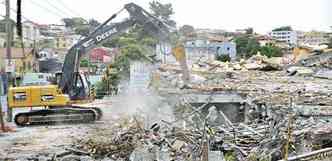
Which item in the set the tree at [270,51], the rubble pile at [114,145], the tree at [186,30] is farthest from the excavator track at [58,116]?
the tree at [270,51]

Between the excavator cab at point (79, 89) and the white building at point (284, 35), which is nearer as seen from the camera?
the excavator cab at point (79, 89)

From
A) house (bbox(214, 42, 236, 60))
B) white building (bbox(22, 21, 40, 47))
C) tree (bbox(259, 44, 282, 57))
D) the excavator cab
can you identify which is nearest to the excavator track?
the excavator cab

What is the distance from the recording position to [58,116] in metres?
15.7

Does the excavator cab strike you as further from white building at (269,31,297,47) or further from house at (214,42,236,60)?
white building at (269,31,297,47)

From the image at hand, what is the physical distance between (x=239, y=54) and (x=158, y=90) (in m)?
32.9

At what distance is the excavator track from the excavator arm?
83 centimetres

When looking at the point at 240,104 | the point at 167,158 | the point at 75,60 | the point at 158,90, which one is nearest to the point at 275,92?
the point at 240,104

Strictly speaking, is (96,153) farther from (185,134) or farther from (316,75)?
(316,75)

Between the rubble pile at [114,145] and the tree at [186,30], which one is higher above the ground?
the tree at [186,30]

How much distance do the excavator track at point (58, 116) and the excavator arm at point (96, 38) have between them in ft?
2.72

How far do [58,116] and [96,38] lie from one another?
110 inches

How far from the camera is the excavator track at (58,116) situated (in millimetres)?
15703

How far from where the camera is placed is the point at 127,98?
19438 millimetres

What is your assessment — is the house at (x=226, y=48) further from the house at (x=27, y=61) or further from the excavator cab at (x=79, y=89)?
the excavator cab at (x=79, y=89)
